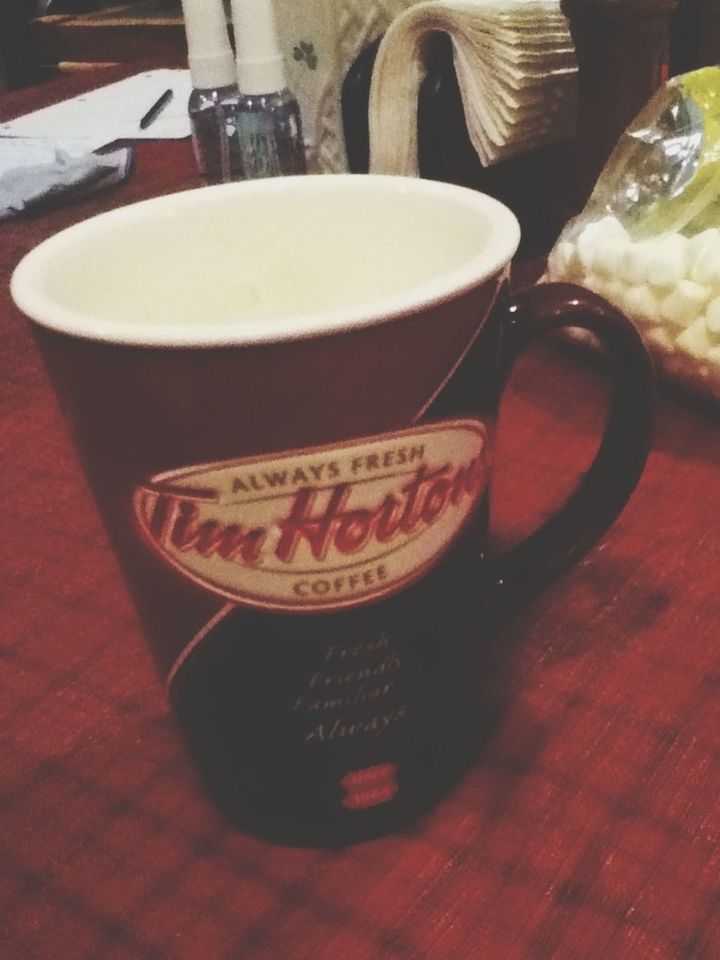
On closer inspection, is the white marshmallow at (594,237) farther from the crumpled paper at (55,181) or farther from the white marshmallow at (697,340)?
the crumpled paper at (55,181)

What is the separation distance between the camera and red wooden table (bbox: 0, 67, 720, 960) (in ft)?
0.79

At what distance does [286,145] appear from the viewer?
72 cm

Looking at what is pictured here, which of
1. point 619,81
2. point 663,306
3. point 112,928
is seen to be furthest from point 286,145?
point 112,928

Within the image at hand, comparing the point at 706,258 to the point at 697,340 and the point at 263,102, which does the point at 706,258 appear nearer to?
the point at 697,340

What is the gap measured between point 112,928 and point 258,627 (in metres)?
0.08

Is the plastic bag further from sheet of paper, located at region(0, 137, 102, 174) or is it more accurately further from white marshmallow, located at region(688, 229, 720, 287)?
sheet of paper, located at region(0, 137, 102, 174)

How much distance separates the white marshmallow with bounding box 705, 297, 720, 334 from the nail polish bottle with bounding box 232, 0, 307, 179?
1.21 feet

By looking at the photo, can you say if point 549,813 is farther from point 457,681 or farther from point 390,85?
point 390,85

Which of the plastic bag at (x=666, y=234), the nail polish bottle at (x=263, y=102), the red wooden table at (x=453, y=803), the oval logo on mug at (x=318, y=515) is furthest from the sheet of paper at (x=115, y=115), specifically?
the oval logo on mug at (x=318, y=515)

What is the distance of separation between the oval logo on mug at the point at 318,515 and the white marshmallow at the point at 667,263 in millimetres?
222

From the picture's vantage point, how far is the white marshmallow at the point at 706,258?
1.35 ft

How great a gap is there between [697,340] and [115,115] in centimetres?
81

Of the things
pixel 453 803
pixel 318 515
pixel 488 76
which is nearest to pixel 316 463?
pixel 318 515

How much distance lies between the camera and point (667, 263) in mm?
426
